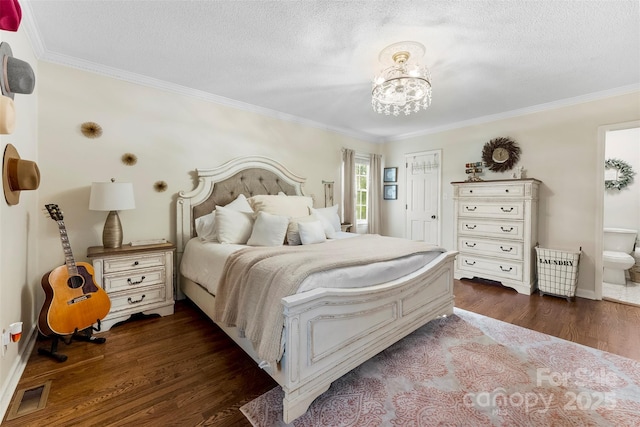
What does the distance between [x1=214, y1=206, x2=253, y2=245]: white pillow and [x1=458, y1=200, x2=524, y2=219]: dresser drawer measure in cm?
301

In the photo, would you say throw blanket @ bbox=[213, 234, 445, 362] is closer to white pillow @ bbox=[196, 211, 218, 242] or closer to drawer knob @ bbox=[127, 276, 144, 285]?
white pillow @ bbox=[196, 211, 218, 242]

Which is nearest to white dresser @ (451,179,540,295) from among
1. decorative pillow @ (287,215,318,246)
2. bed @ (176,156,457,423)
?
bed @ (176,156,457,423)

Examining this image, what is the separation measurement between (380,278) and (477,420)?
2.93 feet

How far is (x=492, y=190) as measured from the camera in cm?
360

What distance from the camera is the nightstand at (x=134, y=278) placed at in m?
2.28

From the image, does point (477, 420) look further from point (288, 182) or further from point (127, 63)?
point (127, 63)

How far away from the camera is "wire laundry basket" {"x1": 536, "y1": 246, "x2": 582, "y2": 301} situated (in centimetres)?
307

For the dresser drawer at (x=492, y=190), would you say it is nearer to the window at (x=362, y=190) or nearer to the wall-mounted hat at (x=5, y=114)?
the window at (x=362, y=190)

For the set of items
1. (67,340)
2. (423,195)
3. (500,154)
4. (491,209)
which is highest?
(500,154)

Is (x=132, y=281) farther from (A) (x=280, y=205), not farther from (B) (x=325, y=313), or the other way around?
(B) (x=325, y=313)

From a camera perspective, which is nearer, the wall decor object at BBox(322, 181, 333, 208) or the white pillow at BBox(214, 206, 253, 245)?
the white pillow at BBox(214, 206, 253, 245)

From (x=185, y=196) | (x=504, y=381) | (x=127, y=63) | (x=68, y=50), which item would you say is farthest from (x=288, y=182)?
(x=504, y=381)

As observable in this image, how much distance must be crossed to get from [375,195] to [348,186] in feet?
2.39

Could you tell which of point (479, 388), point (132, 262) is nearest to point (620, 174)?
point (479, 388)
